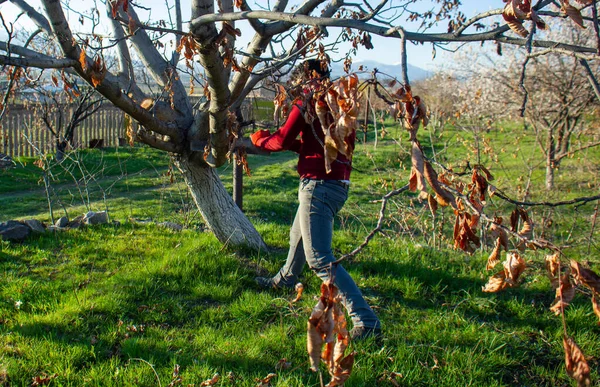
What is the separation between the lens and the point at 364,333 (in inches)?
142

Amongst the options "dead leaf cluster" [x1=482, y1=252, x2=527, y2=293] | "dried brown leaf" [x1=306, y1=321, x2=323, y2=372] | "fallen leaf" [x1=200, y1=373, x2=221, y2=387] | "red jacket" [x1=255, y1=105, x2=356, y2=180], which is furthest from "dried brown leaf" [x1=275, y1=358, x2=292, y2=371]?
"dead leaf cluster" [x1=482, y1=252, x2=527, y2=293]

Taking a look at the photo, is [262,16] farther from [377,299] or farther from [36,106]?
[36,106]

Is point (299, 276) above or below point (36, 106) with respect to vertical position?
below

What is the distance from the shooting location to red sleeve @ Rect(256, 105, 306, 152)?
3.52 m

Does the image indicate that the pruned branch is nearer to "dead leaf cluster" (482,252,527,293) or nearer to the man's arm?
"dead leaf cluster" (482,252,527,293)

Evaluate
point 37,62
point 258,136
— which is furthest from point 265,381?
point 37,62

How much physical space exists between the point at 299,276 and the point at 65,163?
968 centimetres

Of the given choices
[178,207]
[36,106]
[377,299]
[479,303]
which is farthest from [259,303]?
[36,106]

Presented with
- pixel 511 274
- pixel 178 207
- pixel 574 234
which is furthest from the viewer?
pixel 574 234

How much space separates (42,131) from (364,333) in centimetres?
1380

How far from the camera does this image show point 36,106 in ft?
42.0

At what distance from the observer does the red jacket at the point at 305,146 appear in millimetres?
3541

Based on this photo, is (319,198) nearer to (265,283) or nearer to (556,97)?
(265,283)

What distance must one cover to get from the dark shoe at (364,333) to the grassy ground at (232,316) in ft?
0.20
